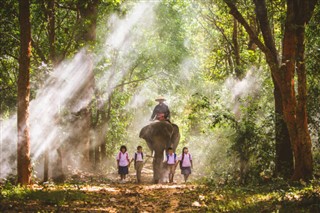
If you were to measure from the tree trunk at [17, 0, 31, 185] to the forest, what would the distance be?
0.11 ft

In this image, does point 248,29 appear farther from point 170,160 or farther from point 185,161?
point 185,161

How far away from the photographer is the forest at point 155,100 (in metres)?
12.3

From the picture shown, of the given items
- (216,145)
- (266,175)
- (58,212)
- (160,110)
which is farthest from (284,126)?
(216,145)

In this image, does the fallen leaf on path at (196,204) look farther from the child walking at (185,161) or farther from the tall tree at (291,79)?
the child walking at (185,161)

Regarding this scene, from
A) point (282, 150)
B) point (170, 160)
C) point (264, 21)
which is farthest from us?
point (170, 160)

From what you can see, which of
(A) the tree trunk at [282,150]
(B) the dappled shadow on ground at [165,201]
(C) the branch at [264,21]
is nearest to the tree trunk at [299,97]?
(C) the branch at [264,21]

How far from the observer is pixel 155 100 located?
20.8 metres

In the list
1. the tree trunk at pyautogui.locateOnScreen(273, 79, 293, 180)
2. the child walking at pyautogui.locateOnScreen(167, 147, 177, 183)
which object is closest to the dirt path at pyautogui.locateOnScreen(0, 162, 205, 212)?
the tree trunk at pyautogui.locateOnScreen(273, 79, 293, 180)

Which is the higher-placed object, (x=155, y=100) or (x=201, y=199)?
(x=155, y=100)

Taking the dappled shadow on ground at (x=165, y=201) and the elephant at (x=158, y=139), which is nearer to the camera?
the dappled shadow on ground at (x=165, y=201)

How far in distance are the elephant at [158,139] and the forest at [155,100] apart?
0.07m

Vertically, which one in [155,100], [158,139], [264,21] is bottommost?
[158,139]

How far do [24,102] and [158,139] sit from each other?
6.89m

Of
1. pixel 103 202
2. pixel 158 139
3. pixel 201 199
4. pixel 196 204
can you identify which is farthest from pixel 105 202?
pixel 158 139
